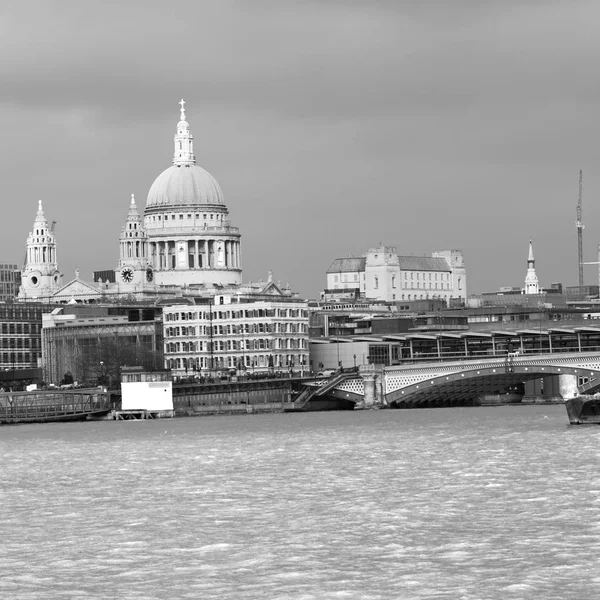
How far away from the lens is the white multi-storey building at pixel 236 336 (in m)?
172

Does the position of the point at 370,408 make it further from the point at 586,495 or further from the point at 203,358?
the point at 586,495

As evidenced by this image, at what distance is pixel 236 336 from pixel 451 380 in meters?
36.0

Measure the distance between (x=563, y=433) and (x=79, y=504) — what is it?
115ft

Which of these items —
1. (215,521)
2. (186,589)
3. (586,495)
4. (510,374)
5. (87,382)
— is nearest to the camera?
(186,589)

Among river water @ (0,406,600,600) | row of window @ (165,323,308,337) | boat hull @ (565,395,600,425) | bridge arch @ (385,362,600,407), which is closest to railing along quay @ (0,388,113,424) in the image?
bridge arch @ (385,362,600,407)

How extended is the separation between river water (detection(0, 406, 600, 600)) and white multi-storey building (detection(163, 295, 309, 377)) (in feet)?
275

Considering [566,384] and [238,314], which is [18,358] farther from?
[566,384]

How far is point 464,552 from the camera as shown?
45188 mm

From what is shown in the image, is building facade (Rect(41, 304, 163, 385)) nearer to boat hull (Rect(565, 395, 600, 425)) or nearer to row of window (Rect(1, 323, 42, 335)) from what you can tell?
row of window (Rect(1, 323, 42, 335))

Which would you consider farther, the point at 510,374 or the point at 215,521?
the point at 510,374

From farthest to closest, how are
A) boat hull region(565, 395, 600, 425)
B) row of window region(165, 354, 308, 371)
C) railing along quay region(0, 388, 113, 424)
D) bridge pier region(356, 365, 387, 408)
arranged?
row of window region(165, 354, 308, 371) < bridge pier region(356, 365, 387, 408) < railing along quay region(0, 388, 113, 424) < boat hull region(565, 395, 600, 425)

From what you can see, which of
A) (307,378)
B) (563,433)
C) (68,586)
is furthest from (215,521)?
(307,378)

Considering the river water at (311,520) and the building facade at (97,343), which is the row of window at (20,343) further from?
the river water at (311,520)

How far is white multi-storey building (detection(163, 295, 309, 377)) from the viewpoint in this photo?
172250 mm
